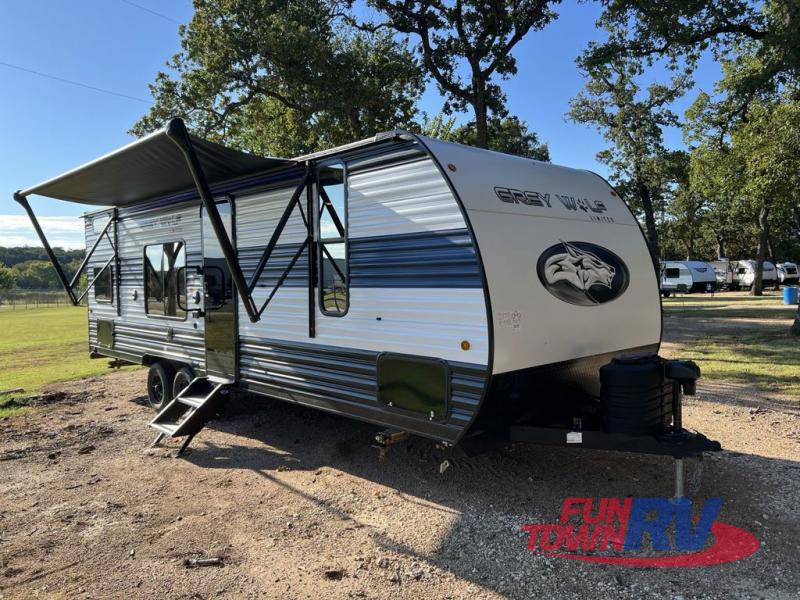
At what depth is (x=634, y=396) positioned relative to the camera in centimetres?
413

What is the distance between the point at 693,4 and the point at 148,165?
1067 centimetres

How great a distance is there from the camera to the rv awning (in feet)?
17.4

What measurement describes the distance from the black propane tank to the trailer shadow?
0.79 m

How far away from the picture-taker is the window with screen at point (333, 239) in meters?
5.04

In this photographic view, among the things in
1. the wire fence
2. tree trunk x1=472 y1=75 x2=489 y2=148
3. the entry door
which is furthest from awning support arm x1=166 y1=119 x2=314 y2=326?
the wire fence

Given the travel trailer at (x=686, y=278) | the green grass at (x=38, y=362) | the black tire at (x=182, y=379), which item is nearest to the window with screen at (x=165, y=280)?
the black tire at (x=182, y=379)

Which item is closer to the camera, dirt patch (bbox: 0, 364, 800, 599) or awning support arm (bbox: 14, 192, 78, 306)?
dirt patch (bbox: 0, 364, 800, 599)

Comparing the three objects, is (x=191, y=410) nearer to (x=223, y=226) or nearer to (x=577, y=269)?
(x=223, y=226)

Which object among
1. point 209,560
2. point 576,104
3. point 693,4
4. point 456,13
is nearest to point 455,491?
point 209,560

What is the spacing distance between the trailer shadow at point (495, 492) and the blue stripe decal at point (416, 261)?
5.61 ft

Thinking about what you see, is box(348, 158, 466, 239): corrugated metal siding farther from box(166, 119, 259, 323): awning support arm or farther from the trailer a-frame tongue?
box(166, 119, 259, 323): awning support arm

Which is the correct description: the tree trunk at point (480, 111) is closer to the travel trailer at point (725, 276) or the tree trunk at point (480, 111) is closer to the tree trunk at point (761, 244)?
the tree trunk at point (761, 244)

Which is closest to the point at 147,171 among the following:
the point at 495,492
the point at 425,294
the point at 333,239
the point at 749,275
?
the point at 333,239

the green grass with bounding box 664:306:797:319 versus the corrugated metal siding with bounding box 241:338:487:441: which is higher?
the corrugated metal siding with bounding box 241:338:487:441
